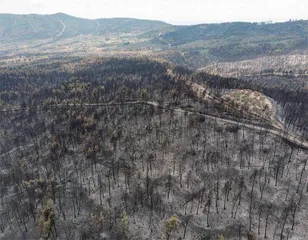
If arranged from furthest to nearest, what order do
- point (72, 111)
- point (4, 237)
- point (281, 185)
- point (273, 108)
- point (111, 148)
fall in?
point (273, 108), point (72, 111), point (111, 148), point (281, 185), point (4, 237)

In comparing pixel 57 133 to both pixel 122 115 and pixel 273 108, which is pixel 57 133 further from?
pixel 273 108

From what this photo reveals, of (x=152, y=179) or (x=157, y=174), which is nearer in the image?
(x=152, y=179)

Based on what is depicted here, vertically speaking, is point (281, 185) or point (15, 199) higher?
point (281, 185)

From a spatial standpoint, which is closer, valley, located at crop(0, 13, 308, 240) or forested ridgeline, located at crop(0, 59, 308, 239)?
forested ridgeline, located at crop(0, 59, 308, 239)

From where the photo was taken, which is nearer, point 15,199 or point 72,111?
point 15,199

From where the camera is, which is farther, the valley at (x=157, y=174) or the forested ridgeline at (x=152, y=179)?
the valley at (x=157, y=174)

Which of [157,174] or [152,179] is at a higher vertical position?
[157,174]

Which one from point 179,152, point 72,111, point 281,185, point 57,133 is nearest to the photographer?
point 281,185

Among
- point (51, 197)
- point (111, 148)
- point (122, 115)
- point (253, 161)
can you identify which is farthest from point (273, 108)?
point (51, 197)

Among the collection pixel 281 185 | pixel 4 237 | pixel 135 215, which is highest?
pixel 281 185

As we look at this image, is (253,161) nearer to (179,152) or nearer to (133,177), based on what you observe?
(179,152)
